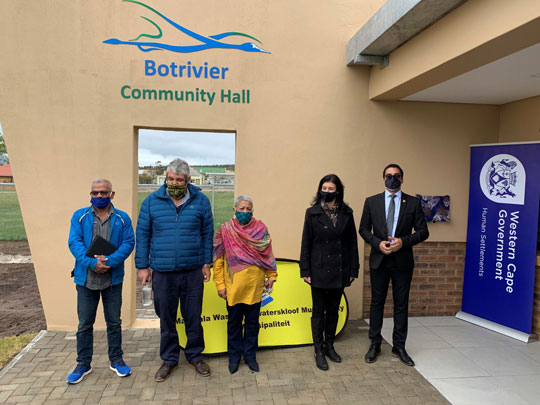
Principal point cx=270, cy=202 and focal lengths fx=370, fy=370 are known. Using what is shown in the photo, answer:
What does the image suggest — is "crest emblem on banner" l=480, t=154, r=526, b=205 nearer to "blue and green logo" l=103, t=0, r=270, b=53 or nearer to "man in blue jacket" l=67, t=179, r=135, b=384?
"blue and green logo" l=103, t=0, r=270, b=53

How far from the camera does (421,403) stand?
119 inches

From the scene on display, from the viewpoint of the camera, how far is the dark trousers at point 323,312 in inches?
143

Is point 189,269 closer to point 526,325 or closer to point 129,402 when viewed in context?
point 129,402

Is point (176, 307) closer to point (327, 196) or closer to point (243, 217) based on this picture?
point (243, 217)

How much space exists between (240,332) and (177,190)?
149 cm

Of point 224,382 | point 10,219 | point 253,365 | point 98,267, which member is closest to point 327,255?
point 253,365

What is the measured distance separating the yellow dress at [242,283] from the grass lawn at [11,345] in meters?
2.30

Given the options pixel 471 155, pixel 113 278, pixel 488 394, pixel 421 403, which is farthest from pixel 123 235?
pixel 471 155

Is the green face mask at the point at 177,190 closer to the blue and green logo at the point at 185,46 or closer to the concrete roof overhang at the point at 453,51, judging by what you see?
the blue and green logo at the point at 185,46

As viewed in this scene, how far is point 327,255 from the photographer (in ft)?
11.5

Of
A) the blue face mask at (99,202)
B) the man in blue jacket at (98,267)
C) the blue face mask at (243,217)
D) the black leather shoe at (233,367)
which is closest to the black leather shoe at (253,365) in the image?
the black leather shoe at (233,367)

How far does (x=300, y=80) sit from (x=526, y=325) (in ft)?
12.8

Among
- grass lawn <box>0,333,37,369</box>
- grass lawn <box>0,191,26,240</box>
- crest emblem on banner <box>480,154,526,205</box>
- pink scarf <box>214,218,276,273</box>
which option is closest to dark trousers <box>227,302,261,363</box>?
pink scarf <box>214,218,276,273</box>

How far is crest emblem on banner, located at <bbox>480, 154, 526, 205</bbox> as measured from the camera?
169 inches
